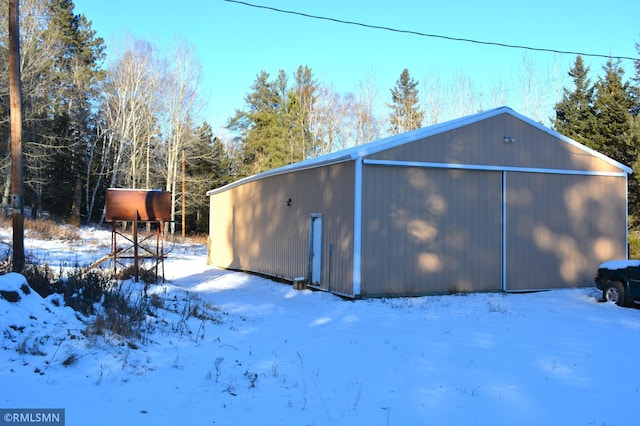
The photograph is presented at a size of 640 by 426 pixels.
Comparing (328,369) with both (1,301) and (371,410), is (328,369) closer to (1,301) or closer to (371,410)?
(371,410)

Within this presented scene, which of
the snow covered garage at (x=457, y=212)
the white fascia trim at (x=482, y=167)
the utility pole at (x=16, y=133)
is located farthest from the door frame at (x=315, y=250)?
the utility pole at (x=16, y=133)

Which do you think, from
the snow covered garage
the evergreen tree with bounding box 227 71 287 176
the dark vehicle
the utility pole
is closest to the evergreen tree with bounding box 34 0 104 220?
the evergreen tree with bounding box 227 71 287 176

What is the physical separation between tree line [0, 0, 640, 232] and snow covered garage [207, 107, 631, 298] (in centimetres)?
1476

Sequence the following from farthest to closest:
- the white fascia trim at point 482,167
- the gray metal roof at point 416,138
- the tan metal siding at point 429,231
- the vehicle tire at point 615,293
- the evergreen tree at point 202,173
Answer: the evergreen tree at point 202,173, the white fascia trim at point 482,167, the tan metal siding at point 429,231, the gray metal roof at point 416,138, the vehicle tire at point 615,293

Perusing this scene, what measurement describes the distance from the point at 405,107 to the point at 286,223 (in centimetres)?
3165

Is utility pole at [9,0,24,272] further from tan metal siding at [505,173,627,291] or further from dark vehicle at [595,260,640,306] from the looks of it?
dark vehicle at [595,260,640,306]

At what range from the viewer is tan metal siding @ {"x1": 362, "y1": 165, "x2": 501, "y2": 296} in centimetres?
1358

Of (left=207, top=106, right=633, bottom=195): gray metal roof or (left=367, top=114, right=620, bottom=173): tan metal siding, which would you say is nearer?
(left=207, top=106, right=633, bottom=195): gray metal roof

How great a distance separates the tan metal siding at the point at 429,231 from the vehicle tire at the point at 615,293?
9.39 feet

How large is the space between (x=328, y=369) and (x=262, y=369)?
0.84 meters

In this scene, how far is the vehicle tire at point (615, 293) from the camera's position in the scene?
12.2 metres

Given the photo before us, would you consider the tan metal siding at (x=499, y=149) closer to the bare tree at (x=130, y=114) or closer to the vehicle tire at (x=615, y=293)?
the vehicle tire at (x=615, y=293)

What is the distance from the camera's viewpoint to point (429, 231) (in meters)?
14.3

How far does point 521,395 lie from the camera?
5.71 m
